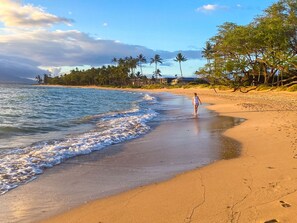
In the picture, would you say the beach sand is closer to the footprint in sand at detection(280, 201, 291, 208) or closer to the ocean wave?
the footprint in sand at detection(280, 201, 291, 208)

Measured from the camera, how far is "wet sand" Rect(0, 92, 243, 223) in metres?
5.58

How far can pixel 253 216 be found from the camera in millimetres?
4488

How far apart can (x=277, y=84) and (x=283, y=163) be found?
45551 millimetres

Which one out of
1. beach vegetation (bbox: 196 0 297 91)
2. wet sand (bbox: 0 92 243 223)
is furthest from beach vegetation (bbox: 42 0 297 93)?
wet sand (bbox: 0 92 243 223)

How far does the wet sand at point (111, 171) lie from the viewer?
18.3 ft

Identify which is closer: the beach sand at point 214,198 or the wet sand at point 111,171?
the beach sand at point 214,198

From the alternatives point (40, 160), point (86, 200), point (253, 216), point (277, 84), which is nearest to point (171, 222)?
point (253, 216)

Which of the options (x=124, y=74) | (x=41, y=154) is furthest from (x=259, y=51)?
(x=124, y=74)

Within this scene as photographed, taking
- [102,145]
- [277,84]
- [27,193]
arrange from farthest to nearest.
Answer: [277,84] < [102,145] < [27,193]

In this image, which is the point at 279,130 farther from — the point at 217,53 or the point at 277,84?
the point at 217,53

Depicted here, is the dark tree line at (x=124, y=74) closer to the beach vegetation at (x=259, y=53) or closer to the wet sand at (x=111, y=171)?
the beach vegetation at (x=259, y=53)

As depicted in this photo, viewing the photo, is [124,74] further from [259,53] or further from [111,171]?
[111,171]

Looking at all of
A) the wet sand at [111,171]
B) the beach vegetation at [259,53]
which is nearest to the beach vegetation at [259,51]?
the beach vegetation at [259,53]

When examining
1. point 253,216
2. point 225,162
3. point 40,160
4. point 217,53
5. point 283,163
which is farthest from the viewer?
point 217,53
